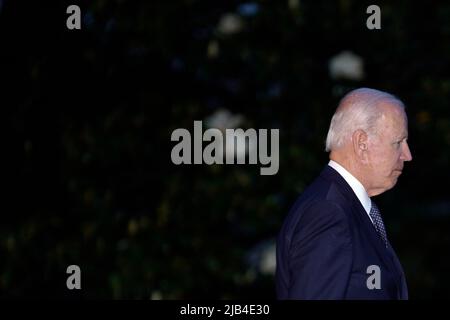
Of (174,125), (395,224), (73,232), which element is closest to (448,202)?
(395,224)

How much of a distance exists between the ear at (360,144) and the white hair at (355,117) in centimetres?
2

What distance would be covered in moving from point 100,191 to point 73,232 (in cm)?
40

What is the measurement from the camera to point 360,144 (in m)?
4.00

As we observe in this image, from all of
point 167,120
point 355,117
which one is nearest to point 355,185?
point 355,117

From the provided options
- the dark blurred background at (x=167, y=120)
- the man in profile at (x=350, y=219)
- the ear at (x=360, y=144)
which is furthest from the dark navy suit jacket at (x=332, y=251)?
the dark blurred background at (x=167, y=120)

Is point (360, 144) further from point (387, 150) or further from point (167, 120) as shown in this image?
point (167, 120)

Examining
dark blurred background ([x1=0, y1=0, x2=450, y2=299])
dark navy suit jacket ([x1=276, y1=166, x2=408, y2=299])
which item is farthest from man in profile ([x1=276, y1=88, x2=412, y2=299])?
dark blurred background ([x1=0, y1=0, x2=450, y2=299])

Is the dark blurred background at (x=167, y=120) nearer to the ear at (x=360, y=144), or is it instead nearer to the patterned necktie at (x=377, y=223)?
the patterned necktie at (x=377, y=223)

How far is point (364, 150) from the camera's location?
399cm

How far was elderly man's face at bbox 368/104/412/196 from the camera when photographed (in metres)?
4.00

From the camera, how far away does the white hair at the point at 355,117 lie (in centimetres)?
402

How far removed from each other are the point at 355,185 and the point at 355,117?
0.87 ft

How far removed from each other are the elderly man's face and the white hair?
32mm

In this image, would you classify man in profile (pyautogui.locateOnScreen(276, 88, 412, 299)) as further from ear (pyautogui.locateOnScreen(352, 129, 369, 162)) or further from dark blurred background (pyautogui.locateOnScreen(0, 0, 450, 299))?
dark blurred background (pyautogui.locateOnScreen(0, 0, 450, 299))
